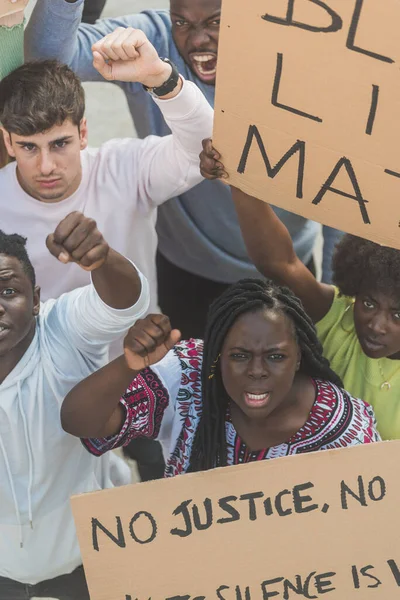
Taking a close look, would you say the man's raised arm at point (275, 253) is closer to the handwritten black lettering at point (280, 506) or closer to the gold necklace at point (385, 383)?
the gold necklace at point (385, 383)

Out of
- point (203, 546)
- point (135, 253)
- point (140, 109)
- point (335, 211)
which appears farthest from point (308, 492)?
point (140, 109)

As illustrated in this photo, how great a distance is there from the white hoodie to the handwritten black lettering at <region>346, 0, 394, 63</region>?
23.6 inches

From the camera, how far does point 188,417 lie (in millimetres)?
1609

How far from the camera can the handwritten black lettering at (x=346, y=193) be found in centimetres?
133

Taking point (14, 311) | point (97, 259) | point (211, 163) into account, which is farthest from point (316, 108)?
point (14, 311)

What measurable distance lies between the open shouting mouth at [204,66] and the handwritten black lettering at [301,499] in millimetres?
984

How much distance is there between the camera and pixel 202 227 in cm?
219

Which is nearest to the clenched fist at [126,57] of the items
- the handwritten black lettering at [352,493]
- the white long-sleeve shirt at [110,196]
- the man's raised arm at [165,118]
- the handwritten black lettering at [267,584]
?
the man's raised arm at [165,118]

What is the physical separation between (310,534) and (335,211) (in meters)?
0.54

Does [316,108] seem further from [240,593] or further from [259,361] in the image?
[240,593]

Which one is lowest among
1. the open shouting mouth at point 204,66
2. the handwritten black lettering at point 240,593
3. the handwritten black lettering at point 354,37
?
the handwritten black lettering at point 240,593

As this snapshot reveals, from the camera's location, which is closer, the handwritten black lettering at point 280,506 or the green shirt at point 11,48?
the handwritten black lettering at point 280,506

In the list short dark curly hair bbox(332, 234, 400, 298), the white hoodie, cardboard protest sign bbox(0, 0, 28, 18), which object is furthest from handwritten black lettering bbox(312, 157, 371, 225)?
cardboard protest sign bbox(0, 0, 28, 18)

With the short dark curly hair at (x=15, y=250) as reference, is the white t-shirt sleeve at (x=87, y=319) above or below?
below
